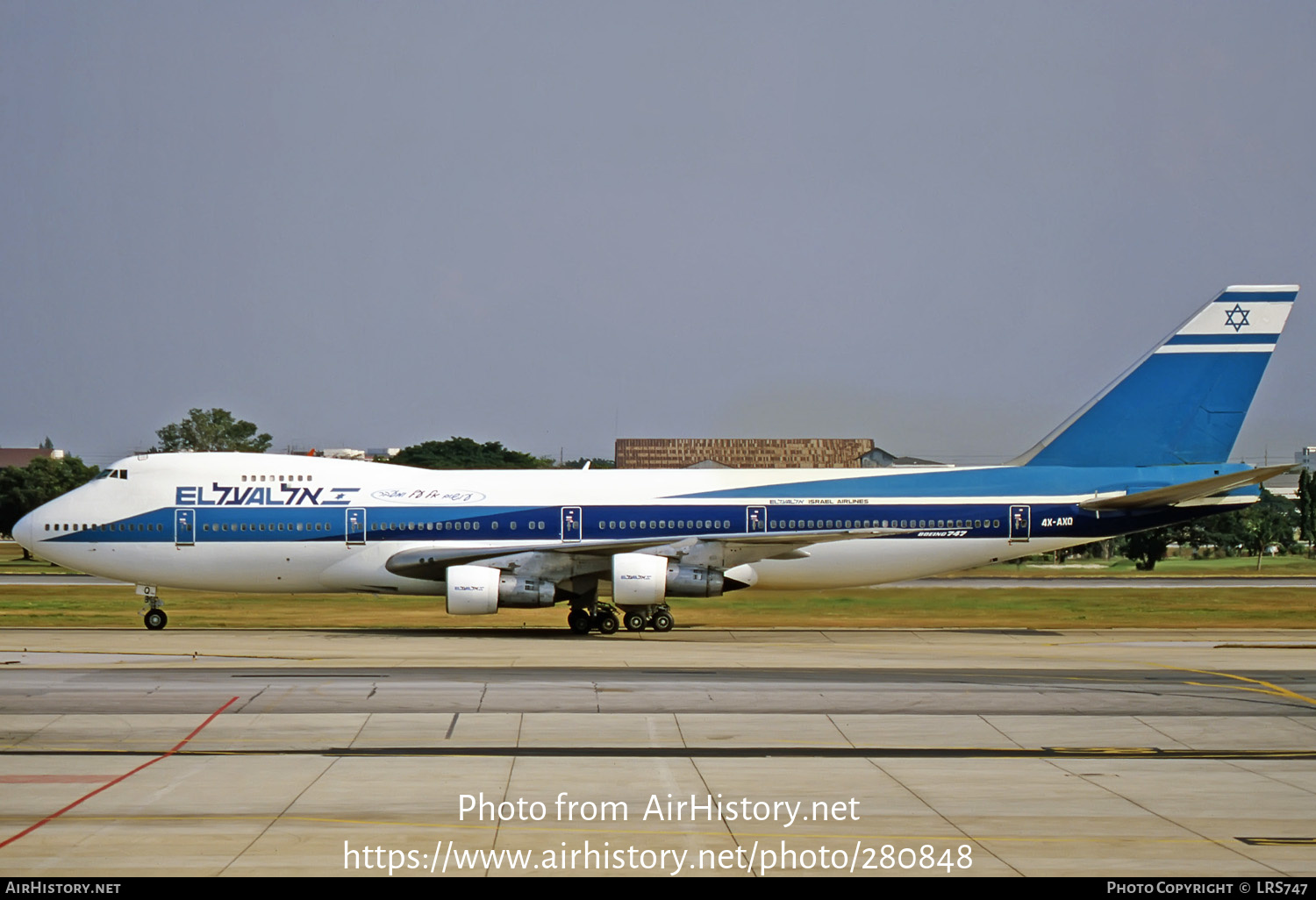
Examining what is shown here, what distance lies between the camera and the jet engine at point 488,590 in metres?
34.4

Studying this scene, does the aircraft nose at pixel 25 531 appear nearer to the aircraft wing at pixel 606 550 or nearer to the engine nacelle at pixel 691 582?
the aircraft wing at pixel 606 550

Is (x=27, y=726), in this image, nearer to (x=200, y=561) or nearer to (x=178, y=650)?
(x=178, y=650)

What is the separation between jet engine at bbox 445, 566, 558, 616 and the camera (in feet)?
113

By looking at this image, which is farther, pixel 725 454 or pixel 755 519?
pixel 725 454

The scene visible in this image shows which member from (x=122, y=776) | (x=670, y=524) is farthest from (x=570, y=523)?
(x=122, y=776)

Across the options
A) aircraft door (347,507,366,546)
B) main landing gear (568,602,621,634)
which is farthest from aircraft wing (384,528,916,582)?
main landing gear (568,602,621,634)

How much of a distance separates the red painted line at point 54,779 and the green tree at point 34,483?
321 ft

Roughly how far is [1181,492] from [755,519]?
1217cm

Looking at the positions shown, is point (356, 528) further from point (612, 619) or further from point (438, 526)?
point (612, 619)

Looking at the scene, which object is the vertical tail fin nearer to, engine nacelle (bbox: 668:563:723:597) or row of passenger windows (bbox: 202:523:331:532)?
engine nacelle (bbox: 668:563:723:597)

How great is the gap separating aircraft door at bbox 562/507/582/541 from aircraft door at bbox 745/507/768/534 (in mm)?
4854

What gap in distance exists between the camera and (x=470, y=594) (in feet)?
113

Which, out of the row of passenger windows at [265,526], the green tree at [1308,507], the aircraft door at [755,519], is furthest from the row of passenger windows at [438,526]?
Answer: the green tree at [1308,507]
